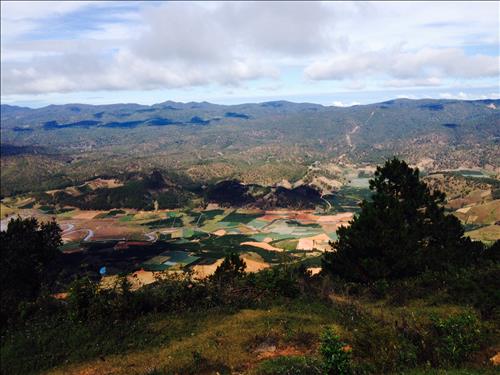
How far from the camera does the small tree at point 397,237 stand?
3597 centimetres

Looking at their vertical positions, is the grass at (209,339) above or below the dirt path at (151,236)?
above

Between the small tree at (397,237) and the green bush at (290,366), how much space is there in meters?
19.2

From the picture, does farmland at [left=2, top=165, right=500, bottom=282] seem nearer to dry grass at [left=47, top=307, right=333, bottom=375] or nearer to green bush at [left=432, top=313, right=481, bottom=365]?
dry grass at [left=47, top=307, right=333, bottom=375]

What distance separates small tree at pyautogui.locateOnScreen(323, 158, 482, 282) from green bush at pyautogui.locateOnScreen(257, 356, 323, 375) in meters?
19.2

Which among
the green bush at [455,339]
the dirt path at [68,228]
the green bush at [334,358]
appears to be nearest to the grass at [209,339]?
the green bush at [334,358]

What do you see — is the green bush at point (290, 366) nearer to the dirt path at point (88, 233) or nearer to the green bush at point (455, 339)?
the green bush at point (455, 339)

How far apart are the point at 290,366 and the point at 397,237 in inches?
896

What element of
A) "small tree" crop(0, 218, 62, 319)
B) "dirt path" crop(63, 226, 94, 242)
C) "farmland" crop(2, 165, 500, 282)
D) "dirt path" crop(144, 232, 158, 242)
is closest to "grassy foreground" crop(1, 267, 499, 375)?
"small tree" crop(0, 218, 62, 319)

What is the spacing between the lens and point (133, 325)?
24.7 meters

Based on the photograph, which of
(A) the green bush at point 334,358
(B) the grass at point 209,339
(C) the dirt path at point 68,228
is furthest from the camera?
(C) the dirt path at point 68,228

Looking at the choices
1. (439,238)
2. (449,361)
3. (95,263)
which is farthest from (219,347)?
(95,263)

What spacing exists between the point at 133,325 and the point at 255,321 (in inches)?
299

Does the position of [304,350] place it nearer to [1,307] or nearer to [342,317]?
[342,317]

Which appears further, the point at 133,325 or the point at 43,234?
the point at 43,234
